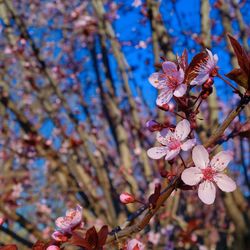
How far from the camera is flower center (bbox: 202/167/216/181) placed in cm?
107

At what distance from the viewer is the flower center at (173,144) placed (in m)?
1.10

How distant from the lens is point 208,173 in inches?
43.1

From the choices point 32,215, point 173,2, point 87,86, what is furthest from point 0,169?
point 173,2

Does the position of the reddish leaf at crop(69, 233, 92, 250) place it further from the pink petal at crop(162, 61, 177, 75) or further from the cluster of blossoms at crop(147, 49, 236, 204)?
the pink petal at crop(162, 61, 177, 75)

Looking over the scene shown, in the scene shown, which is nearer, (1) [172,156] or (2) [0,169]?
(1) [172,156]

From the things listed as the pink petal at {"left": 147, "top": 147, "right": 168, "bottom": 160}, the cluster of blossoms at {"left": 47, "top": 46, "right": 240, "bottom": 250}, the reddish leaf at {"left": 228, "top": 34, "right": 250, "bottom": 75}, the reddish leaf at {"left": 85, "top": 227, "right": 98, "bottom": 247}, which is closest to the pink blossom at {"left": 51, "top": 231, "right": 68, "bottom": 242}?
the cluster of blossoms at {"left": 47, "top": 46, "right": 240, "bottom": 250}

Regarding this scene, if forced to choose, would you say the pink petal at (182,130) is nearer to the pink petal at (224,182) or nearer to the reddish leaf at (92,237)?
the pink petal at (224,182)

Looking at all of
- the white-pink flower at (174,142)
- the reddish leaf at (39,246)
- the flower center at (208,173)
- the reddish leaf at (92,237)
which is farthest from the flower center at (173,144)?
the reddish leaf at (39,246)

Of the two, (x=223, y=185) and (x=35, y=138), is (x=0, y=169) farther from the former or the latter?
(x=223, y=185)

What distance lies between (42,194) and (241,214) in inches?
148

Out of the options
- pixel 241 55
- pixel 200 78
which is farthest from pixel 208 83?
pixel 241 55

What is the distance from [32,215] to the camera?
7207 mm

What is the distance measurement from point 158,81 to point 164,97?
8cm

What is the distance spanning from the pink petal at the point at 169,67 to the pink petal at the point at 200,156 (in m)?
0.26
